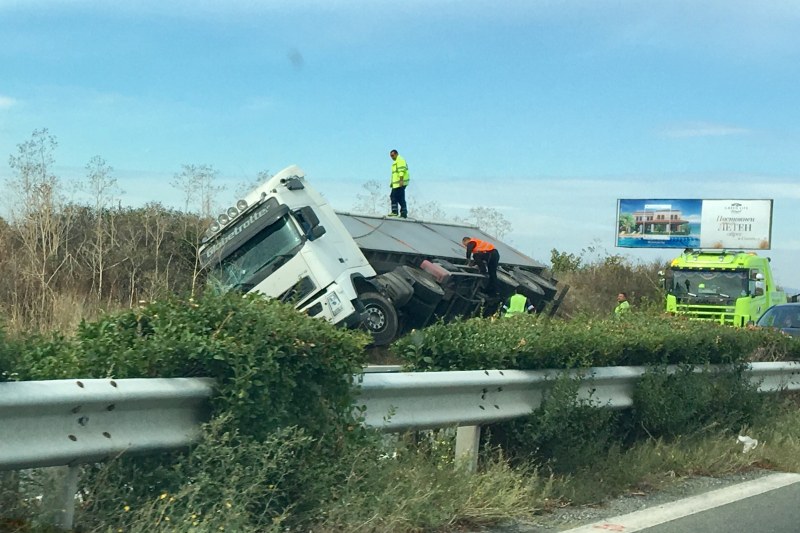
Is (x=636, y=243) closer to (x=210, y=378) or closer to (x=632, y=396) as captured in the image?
(x=632, y=396)

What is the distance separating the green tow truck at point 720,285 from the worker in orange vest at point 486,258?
7163mm

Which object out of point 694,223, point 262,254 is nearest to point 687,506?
point 262,254

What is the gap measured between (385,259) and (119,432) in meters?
14.6

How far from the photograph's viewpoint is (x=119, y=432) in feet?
15.0

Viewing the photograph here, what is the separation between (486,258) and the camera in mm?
20641

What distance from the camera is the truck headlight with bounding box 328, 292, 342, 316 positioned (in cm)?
1598

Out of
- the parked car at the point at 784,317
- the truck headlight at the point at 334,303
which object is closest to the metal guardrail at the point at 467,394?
the truck headlight at the point at 334,303

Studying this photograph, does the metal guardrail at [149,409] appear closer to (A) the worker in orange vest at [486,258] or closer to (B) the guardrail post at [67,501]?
(B) the guardrail post at [67,501]

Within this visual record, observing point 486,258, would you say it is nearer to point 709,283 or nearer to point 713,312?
point 713,312

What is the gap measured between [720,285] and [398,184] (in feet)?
31.3

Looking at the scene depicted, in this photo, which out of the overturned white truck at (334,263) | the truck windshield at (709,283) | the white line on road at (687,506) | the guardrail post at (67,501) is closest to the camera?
the guardrail post at (67,501)

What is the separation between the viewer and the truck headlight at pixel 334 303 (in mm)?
15984

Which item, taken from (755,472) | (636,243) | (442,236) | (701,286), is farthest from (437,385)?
(636,243)

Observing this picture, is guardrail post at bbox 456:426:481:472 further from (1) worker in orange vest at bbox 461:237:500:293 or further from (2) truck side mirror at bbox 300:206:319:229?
(1) worker in orange vest at bbox 461:237:500:293
